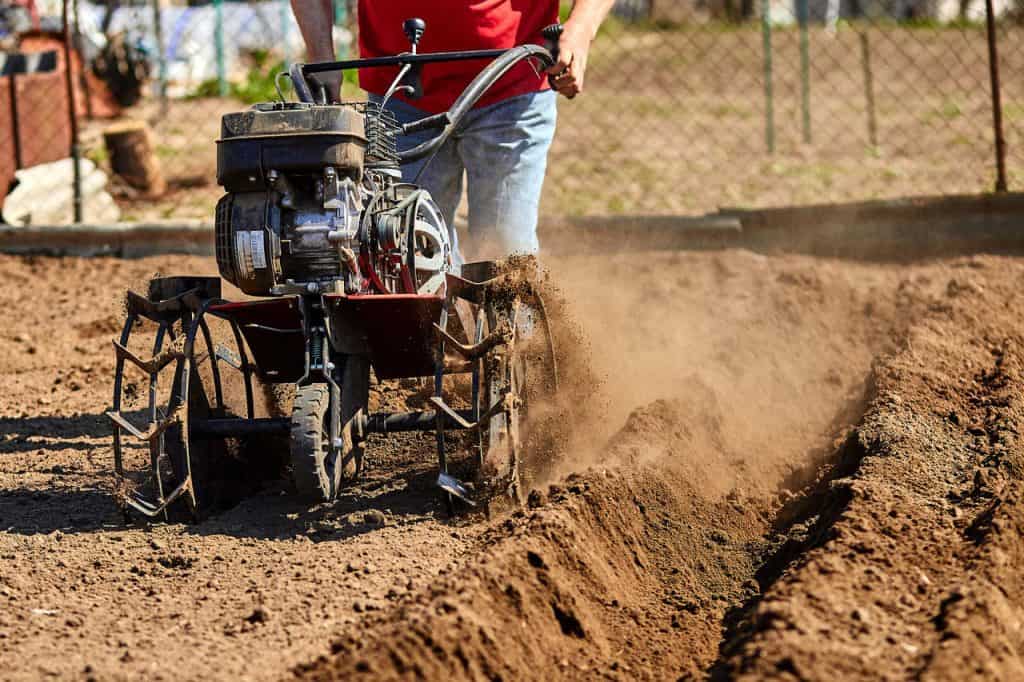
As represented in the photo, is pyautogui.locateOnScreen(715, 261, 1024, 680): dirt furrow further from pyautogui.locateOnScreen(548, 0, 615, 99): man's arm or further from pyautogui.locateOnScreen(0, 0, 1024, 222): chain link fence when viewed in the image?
pyautogui.locateOnScreen(0, 0, 1024, 222): chain link fence

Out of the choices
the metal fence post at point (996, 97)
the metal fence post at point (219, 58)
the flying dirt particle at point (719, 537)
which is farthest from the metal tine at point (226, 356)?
the metal fence post at point (219, 58)

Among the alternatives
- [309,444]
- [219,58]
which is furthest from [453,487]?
[219,58]

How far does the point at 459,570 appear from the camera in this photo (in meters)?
3.45

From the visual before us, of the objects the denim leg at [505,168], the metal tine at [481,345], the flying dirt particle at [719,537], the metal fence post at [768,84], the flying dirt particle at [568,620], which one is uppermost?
the metal fence post at [768,84]

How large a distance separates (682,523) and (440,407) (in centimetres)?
87

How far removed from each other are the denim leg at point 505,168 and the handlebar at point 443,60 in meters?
0.36

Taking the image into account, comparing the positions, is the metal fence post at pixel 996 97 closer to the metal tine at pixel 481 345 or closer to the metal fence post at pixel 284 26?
the metal tine at pixel 481 345

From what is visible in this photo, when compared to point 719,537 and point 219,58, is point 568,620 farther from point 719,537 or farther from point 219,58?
point 219,58

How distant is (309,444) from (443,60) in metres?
1.33

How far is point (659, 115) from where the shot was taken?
1360 cm

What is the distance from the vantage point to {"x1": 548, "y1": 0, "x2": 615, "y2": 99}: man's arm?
430cm

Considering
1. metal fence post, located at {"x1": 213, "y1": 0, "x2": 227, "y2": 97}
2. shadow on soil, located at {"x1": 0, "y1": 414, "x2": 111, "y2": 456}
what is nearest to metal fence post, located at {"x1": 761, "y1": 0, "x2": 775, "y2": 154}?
metal fence post, located at {"x1": 213, "y1": 0, "x2": 227, "y2": 97}

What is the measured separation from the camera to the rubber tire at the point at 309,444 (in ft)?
12.1

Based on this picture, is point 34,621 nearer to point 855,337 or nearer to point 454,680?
point 454,680
